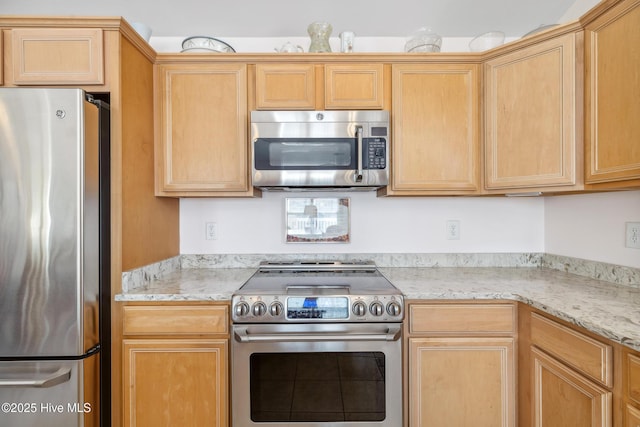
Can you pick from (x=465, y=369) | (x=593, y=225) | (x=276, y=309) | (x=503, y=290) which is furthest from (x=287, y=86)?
(x=593, y=225)

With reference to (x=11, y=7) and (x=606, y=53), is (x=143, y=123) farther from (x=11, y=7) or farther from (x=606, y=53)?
(x=606, y=53)

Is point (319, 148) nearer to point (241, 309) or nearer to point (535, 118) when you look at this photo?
point (241, 309)

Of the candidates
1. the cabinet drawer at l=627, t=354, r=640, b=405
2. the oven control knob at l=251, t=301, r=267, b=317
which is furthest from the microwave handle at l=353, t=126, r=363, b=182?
the cabinet drawer at l=627, t=354, r=640, b=405

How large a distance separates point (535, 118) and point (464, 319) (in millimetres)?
1066

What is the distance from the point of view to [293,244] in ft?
7.22

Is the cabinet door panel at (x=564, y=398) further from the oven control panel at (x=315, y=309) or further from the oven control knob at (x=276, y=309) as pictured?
the oven control knob at (x=276, y=309)

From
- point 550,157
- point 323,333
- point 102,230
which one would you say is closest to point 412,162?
point 550,157

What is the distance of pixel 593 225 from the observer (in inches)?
70.8

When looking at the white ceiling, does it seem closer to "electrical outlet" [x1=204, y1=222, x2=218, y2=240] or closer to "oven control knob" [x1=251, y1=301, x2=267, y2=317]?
"electrical outlet" [x1=204, y1=222, x2=218, y2=240]

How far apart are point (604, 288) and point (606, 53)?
1.06 meters

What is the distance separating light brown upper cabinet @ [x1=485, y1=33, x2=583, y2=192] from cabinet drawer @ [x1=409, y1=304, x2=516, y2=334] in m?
0.67

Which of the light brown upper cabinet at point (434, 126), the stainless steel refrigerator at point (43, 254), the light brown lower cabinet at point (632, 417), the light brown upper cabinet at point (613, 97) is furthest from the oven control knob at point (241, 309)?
the light brown upper cabinet at point (613, 97)

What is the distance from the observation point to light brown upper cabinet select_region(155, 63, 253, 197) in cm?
184

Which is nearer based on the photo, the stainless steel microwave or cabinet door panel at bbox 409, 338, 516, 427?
cabinet door panel at bbox 409, 338, 516, 427
